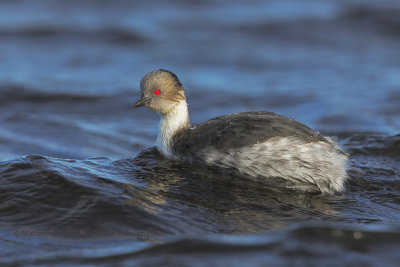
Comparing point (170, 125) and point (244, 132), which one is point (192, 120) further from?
point (244, 132)

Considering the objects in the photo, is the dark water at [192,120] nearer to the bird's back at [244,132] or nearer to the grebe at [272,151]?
the grebe at [272,151]

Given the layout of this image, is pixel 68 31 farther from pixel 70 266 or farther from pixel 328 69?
pixel 70 266

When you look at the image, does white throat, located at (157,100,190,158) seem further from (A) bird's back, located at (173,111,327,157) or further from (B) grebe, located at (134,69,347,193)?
(B) grebe, located at (134,69,347,193)

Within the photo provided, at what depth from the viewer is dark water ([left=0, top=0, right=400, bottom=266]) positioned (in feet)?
14.6

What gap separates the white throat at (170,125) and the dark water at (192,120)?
0.16m

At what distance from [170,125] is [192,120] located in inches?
111

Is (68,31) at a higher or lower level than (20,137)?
higher

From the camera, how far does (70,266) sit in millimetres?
4168

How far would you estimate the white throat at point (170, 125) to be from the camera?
697cm

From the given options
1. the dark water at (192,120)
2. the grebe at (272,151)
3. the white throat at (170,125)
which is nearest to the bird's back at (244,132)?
the grebe at (272,151)

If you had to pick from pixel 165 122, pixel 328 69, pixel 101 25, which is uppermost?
pixel 101 25

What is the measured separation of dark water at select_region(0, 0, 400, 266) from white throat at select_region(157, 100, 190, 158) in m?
0.16

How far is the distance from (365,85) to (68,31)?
24.7ft

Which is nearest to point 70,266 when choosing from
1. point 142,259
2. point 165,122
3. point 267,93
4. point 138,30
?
point 142,259
